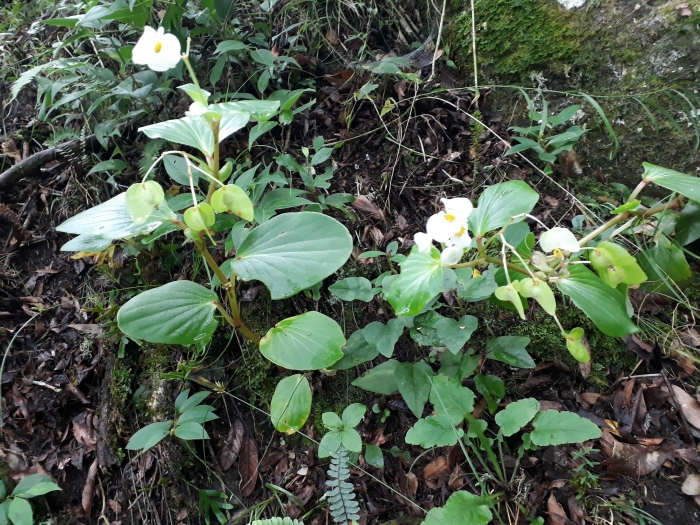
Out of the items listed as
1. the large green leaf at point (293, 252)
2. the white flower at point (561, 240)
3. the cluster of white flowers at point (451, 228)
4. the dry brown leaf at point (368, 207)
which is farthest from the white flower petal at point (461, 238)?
the dry brown leaf at point (368, 207)

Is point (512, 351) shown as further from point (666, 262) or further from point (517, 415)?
point (666, 262)

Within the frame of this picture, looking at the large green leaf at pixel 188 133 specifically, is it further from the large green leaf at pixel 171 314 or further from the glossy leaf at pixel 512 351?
the glossy leaf at pixel 512 351

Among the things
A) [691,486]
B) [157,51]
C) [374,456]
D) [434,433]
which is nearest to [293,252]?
[157,51]

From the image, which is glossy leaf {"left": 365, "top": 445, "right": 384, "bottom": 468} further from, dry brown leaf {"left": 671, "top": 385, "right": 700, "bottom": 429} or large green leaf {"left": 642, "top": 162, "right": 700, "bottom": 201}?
large green leaf {"left": 642, "top": 162, "right": 700, "bottom": 201}

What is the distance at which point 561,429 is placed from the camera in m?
1.20

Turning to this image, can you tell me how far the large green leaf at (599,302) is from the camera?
100 cm

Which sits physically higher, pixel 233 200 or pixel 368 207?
pixel 233 200

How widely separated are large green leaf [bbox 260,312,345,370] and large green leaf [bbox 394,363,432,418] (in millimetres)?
284

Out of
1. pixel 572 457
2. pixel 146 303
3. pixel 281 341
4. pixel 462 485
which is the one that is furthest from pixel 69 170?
pixel 572 457

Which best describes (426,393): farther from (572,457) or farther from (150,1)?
(150,1)

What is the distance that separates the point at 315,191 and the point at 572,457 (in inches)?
58.6

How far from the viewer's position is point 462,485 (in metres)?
1.39

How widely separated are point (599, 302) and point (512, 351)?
40cm

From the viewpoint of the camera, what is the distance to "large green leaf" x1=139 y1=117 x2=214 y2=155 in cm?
110
